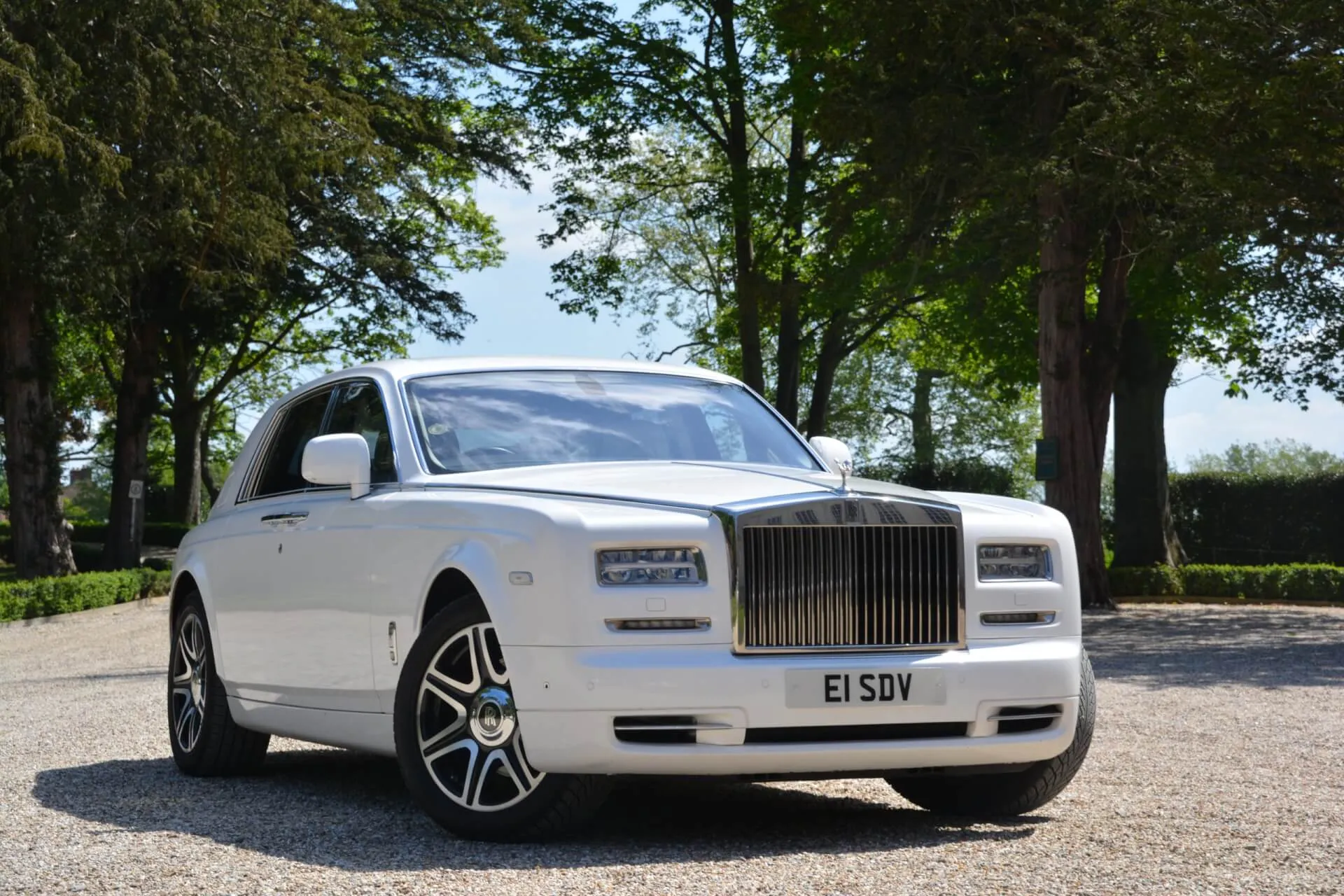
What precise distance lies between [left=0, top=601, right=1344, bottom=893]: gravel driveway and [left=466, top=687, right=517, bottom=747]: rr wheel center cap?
0.37 meters

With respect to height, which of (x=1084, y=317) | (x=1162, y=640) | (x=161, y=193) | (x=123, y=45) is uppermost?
(x=123, y=45)

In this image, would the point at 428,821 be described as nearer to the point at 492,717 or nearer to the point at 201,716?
the point at 492,717

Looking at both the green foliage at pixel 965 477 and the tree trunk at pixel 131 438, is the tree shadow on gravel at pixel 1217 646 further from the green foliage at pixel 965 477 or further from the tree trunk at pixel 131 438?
the tree trunk at pixel 131 438

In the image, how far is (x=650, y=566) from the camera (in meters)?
5.86

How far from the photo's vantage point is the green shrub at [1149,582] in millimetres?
31375

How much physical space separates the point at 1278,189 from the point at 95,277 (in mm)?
16353

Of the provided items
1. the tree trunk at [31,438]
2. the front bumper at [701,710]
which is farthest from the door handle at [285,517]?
the tree trunk at [31,438]

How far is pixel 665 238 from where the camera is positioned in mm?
54281

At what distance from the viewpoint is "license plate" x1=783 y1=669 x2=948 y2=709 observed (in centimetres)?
588

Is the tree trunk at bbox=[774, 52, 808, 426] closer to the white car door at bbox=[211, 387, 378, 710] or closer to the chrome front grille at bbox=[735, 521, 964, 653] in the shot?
the white car door at bbox=[211, 387, 378, 710]

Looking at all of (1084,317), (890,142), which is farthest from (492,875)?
(1084,317)

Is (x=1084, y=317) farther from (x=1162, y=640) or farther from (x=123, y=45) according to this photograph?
(x=123, y=45)

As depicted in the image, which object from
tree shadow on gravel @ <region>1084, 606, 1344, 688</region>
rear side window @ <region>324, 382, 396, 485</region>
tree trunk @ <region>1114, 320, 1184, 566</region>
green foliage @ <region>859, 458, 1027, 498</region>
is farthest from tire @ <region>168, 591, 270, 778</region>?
green foliage @ <region>859, 458, 1027, 498</region>

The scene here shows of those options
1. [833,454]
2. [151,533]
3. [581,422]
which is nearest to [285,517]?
[581,422]
